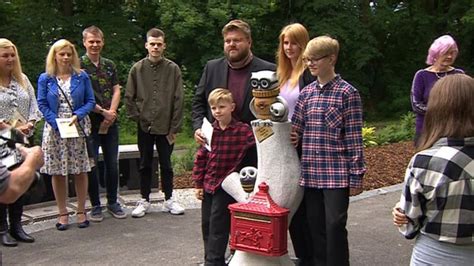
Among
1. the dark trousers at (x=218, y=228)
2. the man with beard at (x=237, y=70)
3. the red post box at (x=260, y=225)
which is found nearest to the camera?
the red post box at (x=260, y=225)

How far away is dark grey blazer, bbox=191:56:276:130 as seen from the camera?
468 cm

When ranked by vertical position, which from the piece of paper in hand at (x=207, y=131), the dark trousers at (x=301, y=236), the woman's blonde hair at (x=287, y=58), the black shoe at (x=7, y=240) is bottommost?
the black shoe at (x=7, y=240)

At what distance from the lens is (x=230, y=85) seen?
4.75 metres

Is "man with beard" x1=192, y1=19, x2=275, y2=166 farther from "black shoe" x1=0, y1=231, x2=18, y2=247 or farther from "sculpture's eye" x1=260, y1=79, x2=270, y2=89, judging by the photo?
"black shoe" x1=0, y1=231, x2=18, y2=247

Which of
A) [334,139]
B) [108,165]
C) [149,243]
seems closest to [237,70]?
[334,139]

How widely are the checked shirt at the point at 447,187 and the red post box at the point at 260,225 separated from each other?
55.4 inches

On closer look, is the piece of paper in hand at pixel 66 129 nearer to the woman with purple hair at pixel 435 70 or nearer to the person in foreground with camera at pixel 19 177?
the person in foreground with camera at pixel 19 177

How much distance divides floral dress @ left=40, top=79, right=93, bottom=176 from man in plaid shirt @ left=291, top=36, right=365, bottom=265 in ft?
9.12

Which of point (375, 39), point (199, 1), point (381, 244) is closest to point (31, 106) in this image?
point (381, 244)

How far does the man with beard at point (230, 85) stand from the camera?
14.8 feet

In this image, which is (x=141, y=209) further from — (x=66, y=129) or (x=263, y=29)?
(x=263, y=29)

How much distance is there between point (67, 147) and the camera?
239 inches

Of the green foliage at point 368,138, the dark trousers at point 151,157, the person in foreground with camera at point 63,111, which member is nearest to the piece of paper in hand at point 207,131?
the person in foreground with camera at point 63,111

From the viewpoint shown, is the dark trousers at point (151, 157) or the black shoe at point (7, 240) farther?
the dark trousers at point (151, 157)
